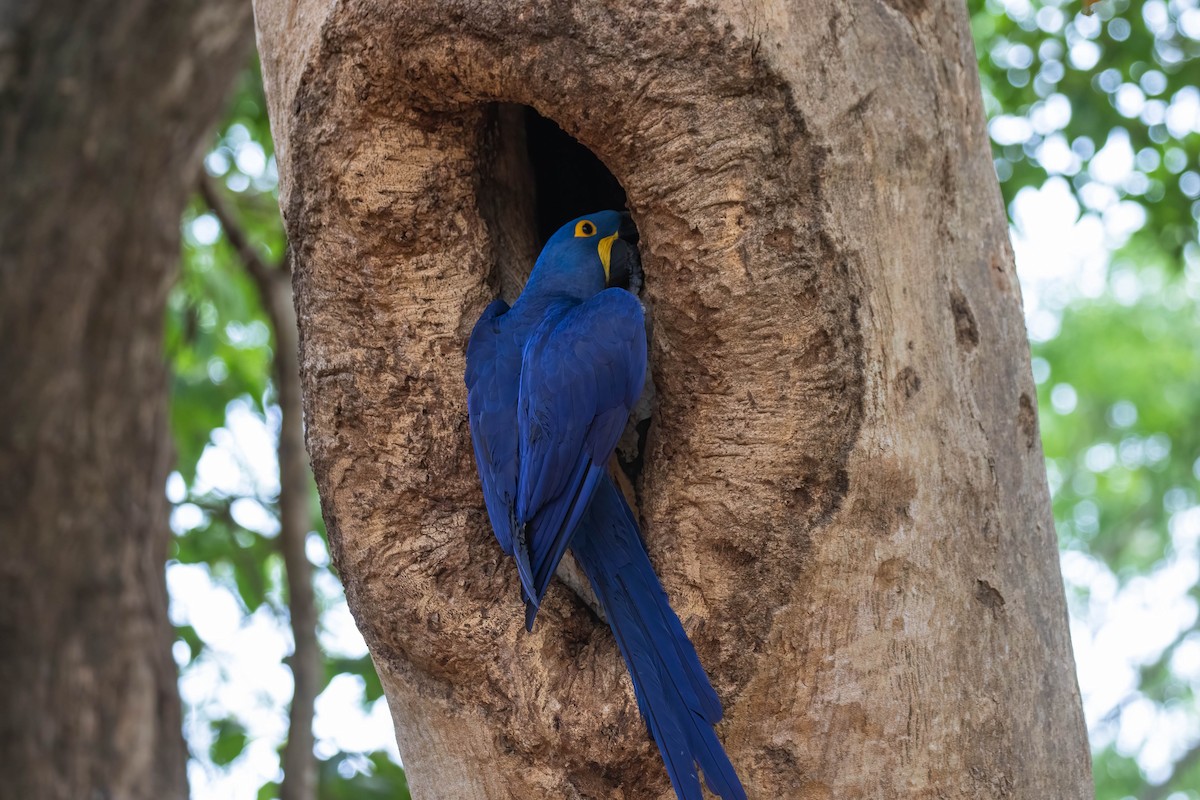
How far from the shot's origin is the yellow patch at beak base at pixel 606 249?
2168 mm

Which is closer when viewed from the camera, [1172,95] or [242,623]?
[1172,95]

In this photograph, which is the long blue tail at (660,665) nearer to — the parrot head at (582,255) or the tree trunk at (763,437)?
the tree trunk at (763,437)

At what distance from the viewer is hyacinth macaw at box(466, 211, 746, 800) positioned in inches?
64.5

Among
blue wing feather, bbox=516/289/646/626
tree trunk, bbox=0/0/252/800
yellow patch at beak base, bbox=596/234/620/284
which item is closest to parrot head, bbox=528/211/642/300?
yellow patch at beak base, bbox=596/234/620/284

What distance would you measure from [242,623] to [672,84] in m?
3.24

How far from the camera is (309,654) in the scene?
3520 millimetres

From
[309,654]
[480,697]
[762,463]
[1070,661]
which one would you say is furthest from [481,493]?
[309,654]

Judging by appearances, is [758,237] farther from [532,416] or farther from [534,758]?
[534,758]

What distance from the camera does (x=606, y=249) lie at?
2.19 meters

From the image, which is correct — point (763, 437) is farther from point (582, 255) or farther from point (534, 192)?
point (534, 192)

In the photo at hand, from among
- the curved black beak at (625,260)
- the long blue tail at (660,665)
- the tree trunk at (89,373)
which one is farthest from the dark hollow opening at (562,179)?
the tree trunk at (89,373)

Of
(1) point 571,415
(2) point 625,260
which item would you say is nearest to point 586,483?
(1) point 571,415

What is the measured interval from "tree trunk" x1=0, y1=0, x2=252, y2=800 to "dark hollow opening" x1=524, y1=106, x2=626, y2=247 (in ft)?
4.52

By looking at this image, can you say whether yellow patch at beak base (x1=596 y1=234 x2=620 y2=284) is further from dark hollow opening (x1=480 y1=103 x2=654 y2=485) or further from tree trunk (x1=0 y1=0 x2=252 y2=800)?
tree trunk (x1=0 y1=0 x2=252 y2=800)
